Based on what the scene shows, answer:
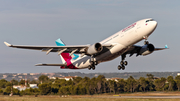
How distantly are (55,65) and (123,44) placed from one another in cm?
1633

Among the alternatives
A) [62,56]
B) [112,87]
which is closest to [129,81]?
[112,87]

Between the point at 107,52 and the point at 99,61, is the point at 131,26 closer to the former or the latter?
the point at 107,52

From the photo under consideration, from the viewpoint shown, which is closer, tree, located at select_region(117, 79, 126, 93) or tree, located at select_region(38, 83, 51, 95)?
tree, located at select_region(38, 83, 51, 95)

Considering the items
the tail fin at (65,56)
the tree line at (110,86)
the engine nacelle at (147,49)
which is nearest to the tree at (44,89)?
the tree line at (110,86)

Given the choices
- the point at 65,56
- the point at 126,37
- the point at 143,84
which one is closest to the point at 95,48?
the point at 126,37

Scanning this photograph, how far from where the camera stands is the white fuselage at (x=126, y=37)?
37.1 meters

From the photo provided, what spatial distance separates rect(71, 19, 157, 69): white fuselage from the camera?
3706 centimetres

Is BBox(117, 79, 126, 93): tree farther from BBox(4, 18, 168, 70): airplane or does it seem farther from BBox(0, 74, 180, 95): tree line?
BBox(4, 18, 168, 70): airplane

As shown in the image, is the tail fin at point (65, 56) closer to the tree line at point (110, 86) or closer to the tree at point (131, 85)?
the tree line at point (110, 86)

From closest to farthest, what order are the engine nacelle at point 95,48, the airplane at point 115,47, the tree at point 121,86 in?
the airplane at point 115,47
the engine nacelle at point 95,48
the tree at point 121,86

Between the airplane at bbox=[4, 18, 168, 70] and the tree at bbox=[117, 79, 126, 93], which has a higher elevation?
the airplane at bbox=[4, 18, 168, 70]

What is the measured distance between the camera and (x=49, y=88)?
98.2 metres

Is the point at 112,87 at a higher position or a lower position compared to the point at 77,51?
lower

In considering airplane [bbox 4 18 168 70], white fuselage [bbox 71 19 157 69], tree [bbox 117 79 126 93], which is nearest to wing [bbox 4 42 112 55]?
airplane [bbox 4 18 168 70]
